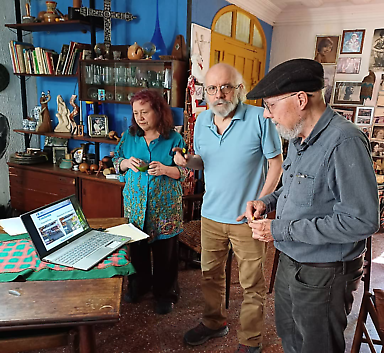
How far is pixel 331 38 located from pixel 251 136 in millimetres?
3291

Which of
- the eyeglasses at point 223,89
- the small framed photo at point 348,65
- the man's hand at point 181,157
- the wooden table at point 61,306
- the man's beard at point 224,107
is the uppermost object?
the small framed photo at point 348,65

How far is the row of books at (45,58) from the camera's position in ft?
10.9

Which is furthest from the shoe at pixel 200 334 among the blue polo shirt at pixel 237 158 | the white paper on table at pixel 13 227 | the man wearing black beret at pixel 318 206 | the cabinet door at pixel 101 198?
the cabinet door at pixel 101 198

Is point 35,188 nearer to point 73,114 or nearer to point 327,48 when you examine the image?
point 73,114

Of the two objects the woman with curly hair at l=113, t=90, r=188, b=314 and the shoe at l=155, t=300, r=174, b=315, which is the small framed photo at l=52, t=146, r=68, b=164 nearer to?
the woman with curly hair at l=113, t=90, r=188, b=314

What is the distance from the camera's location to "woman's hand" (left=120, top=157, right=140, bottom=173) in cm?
203

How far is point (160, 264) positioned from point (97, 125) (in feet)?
5.65

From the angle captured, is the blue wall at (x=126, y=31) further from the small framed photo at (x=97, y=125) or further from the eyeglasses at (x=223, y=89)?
the eyeglasses at (x=223, y=89)

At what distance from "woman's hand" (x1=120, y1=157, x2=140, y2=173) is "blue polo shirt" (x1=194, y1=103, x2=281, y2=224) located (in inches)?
A: 16.8

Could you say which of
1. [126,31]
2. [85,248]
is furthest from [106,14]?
[85,248]

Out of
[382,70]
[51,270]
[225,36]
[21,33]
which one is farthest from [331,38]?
[51,270]

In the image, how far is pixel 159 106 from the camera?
7.00 feet

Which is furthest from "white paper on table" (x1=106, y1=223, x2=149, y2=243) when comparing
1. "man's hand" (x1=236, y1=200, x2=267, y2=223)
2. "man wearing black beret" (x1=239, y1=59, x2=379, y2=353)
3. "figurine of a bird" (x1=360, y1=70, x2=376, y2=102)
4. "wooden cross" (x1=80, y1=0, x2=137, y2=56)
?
"figurine of a bird" (x1=360, y1=70, x2=376, y2=102)

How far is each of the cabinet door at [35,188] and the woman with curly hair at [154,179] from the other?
1.33 m
